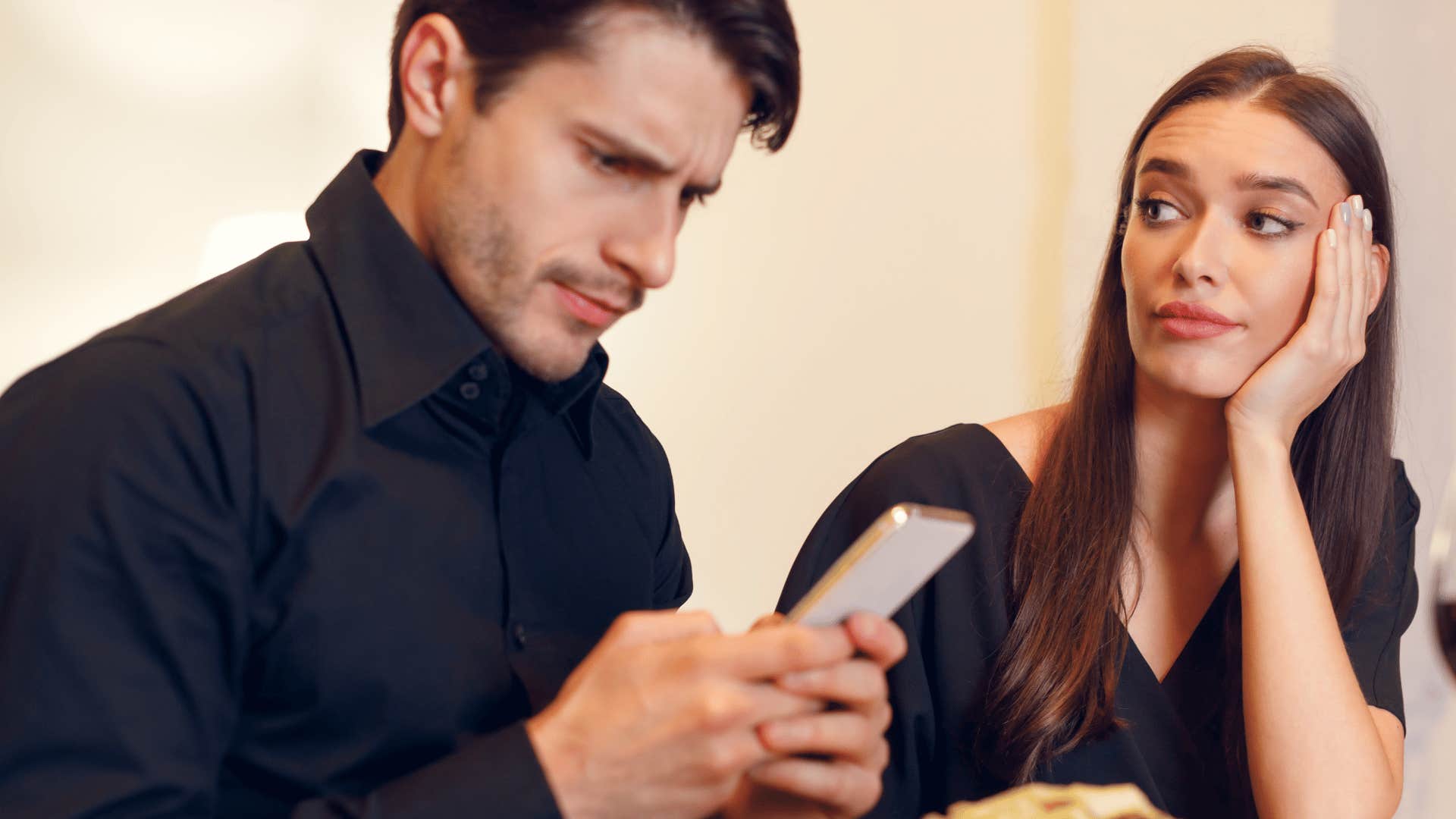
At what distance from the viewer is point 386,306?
106 centimetres

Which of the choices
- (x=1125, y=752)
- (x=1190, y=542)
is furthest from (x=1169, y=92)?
(x=1125, y=752)

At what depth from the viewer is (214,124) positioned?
2531mm

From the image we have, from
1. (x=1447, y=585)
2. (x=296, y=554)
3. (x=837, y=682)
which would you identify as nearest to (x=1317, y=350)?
(x=1447, y=585)

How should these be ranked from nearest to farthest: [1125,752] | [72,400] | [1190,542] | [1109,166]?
[72,400], [1125,752], [1190,542], [1109,166]

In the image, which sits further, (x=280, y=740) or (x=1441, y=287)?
(x=1441, y=287)

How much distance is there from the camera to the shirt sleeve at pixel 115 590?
839 mm

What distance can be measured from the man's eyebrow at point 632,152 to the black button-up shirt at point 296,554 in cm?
18

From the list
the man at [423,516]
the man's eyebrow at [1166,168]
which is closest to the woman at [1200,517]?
the man's eyebrow at [1166,168]

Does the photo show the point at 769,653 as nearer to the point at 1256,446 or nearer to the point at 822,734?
the point at 822,734

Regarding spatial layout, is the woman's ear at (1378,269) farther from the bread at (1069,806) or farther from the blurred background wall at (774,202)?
the bread at (1069,806)

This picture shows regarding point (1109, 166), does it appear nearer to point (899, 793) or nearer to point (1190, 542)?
point (1190, 542)

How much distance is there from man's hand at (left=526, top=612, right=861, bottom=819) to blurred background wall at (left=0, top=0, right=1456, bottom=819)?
1.79m

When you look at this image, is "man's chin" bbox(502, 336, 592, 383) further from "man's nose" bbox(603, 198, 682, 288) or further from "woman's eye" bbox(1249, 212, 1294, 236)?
"woman's eye" bbox(1249, 212, 1294, 236)

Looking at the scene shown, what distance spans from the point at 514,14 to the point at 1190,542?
1.07m
